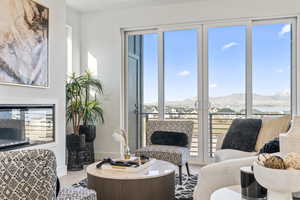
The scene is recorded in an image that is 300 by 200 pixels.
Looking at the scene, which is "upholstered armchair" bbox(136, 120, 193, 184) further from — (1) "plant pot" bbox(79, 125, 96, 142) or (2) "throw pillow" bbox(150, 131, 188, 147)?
(1) "plant pot" bbox(79, 125, 96, 142)

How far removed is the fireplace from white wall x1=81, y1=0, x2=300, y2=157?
57.5 inches

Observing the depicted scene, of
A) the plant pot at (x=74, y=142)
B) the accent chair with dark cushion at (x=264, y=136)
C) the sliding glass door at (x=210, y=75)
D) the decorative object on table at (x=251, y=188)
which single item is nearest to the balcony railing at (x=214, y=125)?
the sliding glass door at (x=210, y=75)

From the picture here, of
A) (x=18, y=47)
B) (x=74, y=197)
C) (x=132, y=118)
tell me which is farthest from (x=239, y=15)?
(x=74, y=197)

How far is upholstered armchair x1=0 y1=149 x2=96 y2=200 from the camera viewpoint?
4.50 feet

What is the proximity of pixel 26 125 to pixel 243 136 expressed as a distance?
258cm

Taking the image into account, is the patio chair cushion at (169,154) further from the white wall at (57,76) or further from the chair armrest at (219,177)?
the chair armrest at (219,177)

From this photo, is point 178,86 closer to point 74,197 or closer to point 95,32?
point 95,32

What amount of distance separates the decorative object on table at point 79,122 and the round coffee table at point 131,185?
190 cm

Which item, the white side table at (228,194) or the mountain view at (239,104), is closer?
the white side table at (228,194)

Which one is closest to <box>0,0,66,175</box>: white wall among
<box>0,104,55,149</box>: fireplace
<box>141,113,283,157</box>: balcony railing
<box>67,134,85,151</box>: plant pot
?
<box>0,104,55,149</box>: fireplace

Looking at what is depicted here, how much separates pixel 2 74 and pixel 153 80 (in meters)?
2.62

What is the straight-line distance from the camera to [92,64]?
5.26 meters

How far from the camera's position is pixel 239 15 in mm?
4508

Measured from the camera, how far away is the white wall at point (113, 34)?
4785 millimetres
